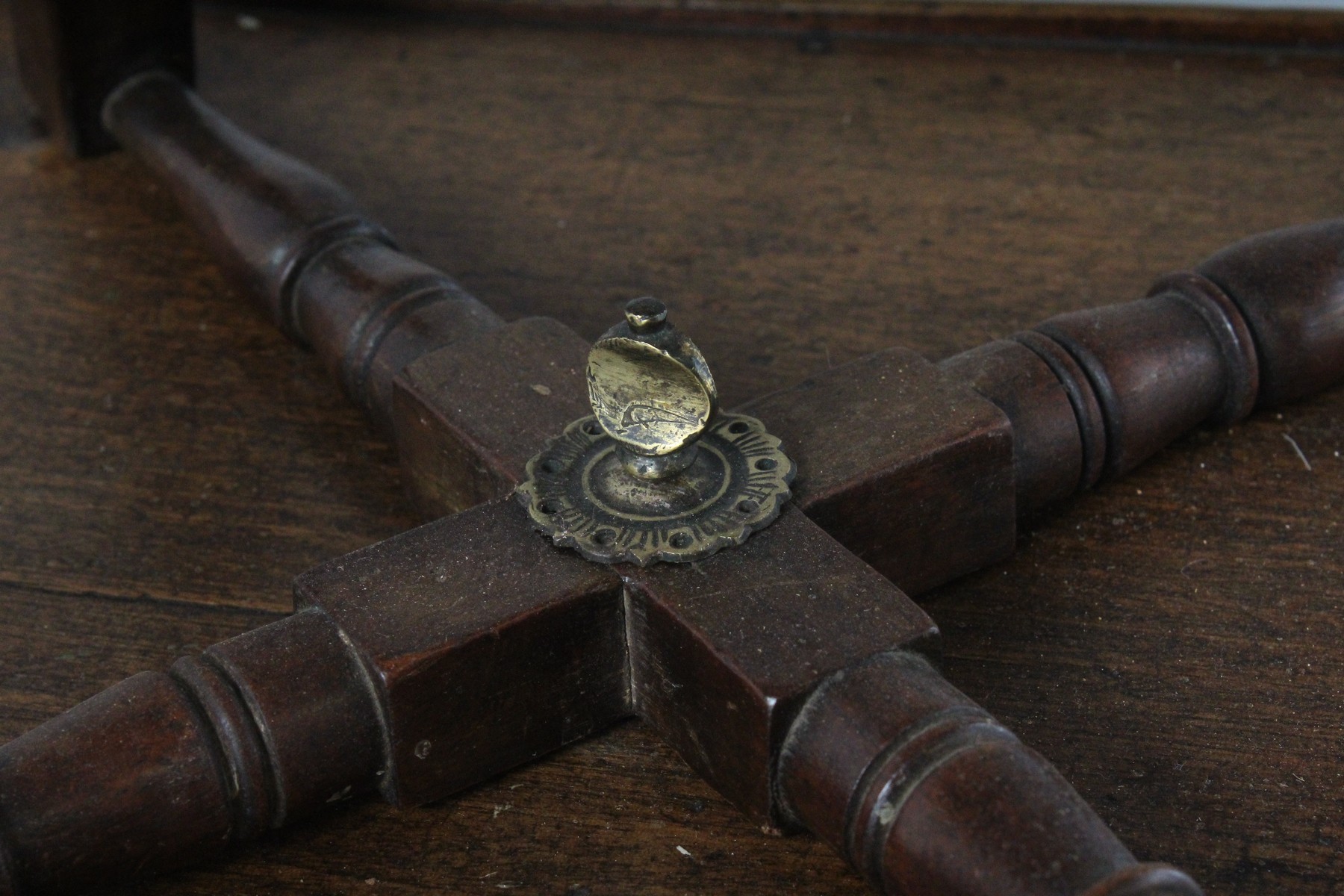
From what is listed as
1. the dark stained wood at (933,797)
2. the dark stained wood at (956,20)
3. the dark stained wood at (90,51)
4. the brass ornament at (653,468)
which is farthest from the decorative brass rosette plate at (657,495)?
the dark stained wood at (956,20)

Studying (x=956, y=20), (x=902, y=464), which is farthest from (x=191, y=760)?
(x=956, y=20)

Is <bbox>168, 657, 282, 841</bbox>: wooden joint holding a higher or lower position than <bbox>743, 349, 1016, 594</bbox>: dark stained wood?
lower

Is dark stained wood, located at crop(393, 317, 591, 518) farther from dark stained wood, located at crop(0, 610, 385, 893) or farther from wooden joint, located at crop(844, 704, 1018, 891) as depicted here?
wooden joint, located at crop(844, 704, 1018, 891)

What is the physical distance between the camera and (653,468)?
1046 millimetres

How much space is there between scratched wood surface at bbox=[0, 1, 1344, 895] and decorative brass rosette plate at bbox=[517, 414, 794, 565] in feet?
0.49

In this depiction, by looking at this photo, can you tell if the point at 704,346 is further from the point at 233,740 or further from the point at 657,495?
the point at 233,740

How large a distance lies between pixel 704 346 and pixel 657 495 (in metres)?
0.42

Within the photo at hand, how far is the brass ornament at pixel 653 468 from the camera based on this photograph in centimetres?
99

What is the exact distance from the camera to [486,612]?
3.18 feet

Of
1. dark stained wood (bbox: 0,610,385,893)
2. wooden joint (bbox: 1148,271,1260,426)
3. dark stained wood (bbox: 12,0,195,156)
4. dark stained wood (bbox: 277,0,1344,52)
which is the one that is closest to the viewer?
dark stained wood (bbox: 0,610,385,893)

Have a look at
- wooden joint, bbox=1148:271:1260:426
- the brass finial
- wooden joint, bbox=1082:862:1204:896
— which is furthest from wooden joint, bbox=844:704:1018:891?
wooden joint, bbox=1148:271:1260:426

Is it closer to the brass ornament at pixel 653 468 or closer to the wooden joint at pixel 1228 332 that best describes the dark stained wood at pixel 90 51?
the brass ornament at pixel 653 468

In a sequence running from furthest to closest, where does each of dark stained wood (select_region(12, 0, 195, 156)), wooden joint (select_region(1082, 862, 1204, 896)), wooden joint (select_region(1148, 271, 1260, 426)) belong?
1. dark stained wood (select_region(12, 0, 195, 156))
2. wooden joint (select_region(1148, 271, 1260, 426))
3. wooden joint (select_region(1082, 862, 1204, 896))

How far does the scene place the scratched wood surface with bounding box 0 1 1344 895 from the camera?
39.9 inches
